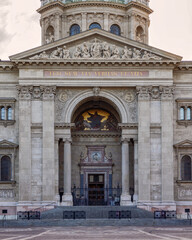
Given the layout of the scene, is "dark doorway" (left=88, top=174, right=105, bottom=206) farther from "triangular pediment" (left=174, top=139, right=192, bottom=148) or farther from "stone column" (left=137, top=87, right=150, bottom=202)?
"triangular pediment" (left=174, top=139, right=192, bottom=148)

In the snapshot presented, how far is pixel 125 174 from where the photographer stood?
170 ft

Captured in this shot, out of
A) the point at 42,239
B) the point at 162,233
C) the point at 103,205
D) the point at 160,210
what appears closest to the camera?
the point at 42,239

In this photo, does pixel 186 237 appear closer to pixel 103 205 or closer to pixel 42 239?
pixel 42 239

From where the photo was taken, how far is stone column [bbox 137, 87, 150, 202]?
5053 cm

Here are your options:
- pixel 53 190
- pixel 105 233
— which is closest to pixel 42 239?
pixel 105 233

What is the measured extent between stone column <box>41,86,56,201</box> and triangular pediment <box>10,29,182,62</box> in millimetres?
3043

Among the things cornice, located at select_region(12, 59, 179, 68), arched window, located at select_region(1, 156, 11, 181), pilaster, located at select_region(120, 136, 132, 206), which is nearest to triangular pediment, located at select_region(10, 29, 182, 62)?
cornice, located at select_region(12, 59, 179, 68)

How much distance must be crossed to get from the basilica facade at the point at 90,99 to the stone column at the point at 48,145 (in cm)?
9

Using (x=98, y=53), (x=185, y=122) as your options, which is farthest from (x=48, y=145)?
(x=185, y=122)

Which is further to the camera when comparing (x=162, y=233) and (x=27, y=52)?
(x=27, y=52)

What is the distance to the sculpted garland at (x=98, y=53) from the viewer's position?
51250 millimetres

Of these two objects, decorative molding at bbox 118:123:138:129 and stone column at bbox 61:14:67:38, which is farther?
stone column at bbox 61:14:67:38

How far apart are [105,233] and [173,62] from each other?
20.5 meters

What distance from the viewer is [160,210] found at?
49219 millimetres
